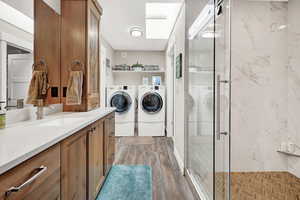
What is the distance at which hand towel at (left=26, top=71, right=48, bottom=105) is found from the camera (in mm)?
1780

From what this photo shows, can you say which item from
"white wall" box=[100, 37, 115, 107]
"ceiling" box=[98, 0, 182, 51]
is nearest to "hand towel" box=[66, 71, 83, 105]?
"ceiling" box=[98, 0, 182, 51]

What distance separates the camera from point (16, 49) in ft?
5.17

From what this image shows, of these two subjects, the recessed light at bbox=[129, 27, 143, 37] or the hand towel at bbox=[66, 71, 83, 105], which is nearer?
the hand towel at bbox=[66, 71, 83, 105]

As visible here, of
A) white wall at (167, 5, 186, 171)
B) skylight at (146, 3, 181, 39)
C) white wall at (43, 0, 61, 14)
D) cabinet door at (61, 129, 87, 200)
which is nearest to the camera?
cabinet door at (61, 129, 87, 200)

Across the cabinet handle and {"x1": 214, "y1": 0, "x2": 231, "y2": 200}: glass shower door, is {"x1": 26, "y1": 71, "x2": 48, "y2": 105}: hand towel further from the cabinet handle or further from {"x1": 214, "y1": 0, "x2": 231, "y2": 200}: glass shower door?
{"x1": 214, "y1": 0, "x2": 231, "y2": 200}: glass shower door

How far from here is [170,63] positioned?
4840 millimetres

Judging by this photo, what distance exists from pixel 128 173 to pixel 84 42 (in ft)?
5.92

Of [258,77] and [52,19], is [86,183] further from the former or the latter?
[258,77]

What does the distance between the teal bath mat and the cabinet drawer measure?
1179mm

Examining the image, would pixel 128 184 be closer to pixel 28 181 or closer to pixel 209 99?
pixel 209 99

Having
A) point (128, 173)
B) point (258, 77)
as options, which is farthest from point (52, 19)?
point (258, 77)

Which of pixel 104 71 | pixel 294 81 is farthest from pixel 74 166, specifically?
pixel 104 71

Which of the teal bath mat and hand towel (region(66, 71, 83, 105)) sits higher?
hand towel (region(66, 71, 83, 105))

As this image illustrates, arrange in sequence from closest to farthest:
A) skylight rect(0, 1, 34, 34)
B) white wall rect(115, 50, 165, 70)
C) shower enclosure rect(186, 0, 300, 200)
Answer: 1. skylight rect(0, 1, 34, 34)
2. shower enclosure rect(186, 0, 300, 200)
3. white wall rect(115, 50, 165, 70)
